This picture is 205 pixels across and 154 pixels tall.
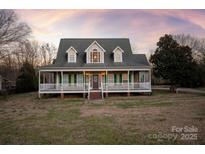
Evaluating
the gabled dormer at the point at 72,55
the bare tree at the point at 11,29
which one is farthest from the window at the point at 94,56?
the bare tree at the point at 11,29

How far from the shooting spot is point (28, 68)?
2984 centimetres

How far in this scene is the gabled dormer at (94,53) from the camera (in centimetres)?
2392

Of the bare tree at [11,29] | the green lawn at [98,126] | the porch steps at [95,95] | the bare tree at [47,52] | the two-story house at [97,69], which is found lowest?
the green lawn at [98,126]

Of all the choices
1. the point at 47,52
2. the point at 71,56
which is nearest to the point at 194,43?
the point at 71,56

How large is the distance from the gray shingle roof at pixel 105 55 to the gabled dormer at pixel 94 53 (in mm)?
673

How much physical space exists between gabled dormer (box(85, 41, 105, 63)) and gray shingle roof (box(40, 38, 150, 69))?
2.21ft

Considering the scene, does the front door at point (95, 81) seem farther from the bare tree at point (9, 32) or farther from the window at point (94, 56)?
the bare tree at point (9, 32)

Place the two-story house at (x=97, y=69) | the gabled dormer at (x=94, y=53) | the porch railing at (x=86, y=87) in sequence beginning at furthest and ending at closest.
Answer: the gabled dormer at (x=94, y=53) < the two-story house at (x=97, y=69) < the porch railing at (x=86, y=87)

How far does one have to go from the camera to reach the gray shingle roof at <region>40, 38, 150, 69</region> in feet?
75.1

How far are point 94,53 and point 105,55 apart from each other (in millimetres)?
1429

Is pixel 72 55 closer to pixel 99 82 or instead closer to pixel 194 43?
pixel 99 82

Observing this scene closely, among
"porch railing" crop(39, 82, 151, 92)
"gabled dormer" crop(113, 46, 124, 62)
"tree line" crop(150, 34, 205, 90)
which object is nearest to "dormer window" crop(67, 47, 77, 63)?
"porch railing" crop(39, 82, 151, 92)

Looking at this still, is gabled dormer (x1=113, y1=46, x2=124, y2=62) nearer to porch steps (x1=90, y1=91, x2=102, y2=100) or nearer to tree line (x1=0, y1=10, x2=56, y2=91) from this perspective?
porch steps (x1=90, y1=91, x2=102, y2=100)

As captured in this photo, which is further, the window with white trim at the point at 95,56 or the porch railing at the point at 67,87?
the window with white trim at the point at 95,56
